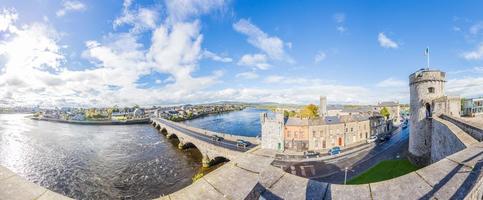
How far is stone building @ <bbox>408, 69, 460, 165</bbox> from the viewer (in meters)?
18.9

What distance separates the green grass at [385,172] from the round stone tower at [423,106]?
45.5 inches

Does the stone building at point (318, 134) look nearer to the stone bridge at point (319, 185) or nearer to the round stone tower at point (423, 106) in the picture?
the round stone tower at point (423, 106)

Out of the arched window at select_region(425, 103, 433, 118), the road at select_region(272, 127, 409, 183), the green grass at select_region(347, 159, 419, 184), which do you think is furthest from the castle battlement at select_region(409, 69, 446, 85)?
the road at select_region(272, 127, 409, 183)

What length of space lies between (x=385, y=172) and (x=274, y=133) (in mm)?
16871

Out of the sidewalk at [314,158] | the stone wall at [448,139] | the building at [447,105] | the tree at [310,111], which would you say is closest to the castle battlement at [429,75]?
the building at [447,105]

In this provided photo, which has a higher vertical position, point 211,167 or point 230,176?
point 230,176

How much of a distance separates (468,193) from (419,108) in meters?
23.0

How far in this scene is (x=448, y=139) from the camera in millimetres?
13250

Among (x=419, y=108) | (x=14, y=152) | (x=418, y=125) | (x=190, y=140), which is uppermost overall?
(x=419, y=108)

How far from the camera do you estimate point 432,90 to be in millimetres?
19688

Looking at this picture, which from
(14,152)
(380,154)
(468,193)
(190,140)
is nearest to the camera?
(468,193)

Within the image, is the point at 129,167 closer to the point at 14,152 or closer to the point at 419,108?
the point at 14,152

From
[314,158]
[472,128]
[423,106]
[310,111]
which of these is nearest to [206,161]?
[314,158]

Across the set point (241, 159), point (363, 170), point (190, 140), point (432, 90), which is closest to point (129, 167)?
point (190, 140)
